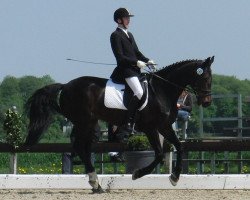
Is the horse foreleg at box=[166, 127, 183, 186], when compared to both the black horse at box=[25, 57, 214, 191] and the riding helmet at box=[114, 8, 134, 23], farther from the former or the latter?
the riding helmet at box=[114, 8, 134, 23]

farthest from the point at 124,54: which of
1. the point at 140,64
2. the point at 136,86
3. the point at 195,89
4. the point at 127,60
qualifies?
the point at 195,89

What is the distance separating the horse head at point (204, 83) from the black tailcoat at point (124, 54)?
775mm

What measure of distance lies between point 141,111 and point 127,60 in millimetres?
694

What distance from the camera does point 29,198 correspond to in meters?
8.65

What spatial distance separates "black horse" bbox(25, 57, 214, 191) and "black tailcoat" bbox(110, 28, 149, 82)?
0.32 m

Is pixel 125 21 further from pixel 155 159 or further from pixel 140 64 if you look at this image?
pixel 155 159

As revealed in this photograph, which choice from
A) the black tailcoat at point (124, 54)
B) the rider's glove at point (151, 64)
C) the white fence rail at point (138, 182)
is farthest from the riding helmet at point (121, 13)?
the white fence rail at point (138, 182)

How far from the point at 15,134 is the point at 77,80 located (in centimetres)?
205

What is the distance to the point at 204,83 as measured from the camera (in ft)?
32.0

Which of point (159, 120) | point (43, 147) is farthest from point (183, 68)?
point (43, 147)

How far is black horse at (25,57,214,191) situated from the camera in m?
9.66

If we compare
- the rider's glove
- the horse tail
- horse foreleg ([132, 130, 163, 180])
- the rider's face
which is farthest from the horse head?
the horse tail

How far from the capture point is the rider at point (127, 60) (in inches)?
378

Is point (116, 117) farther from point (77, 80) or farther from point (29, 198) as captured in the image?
point (29, 198)
